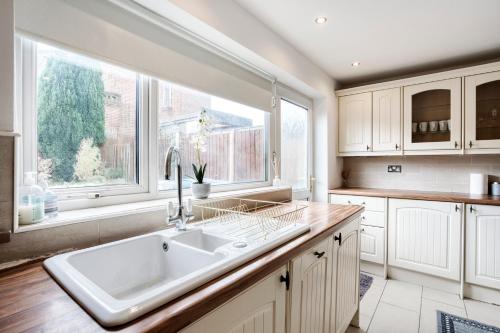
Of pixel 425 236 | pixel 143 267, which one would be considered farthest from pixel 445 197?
pixel 143 267

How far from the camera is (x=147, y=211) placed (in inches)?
47.8

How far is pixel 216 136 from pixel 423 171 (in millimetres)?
2477

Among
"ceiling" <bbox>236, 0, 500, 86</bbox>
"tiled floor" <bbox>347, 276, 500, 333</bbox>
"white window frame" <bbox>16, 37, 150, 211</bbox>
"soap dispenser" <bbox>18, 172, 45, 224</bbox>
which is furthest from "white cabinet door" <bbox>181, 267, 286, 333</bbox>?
"ceiling" <bbox>236, 0, 500, 86</bbox>

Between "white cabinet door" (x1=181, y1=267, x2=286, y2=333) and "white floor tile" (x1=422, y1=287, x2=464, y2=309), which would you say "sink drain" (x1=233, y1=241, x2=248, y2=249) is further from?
"white floor tile" (x1=422, y1=287, x2=464, y2=309)

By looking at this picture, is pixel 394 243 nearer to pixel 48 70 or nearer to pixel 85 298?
pixel 85 298

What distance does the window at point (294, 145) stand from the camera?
2.71 m

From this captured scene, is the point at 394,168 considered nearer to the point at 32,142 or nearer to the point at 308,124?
the point at 308,124

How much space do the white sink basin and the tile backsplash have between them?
8.03 ft

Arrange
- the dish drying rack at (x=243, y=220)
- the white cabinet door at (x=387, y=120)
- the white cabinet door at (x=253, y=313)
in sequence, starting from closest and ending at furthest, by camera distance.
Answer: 1. the white cabinet door at (x=253, y=313)
2. the dish drying rack at (x=243, y=220)
3. the white cabinet door at (x=387, y=120)

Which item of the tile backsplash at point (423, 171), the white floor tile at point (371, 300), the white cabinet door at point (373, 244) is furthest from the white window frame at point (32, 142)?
the tile backsplash at point (423, 171)

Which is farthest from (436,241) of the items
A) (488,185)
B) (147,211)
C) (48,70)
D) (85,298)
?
(48,70)

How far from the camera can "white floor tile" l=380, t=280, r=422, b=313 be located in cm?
222

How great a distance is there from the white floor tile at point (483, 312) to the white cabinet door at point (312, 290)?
1.55 metres

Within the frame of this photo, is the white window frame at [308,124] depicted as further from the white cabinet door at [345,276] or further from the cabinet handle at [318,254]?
the cabinet handle at [318,254]
